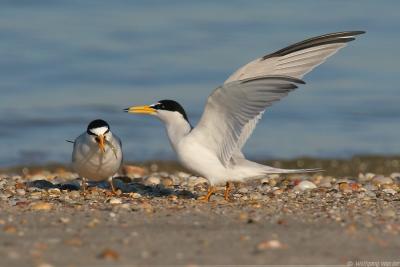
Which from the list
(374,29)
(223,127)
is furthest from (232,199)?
(374,29)

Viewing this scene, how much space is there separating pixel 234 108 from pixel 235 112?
1.9 inches

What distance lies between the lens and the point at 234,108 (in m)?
7.39

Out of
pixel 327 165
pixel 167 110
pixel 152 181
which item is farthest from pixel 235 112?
pixel 327 165

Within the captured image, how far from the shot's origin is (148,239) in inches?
221

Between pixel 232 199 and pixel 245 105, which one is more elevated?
pixel 245 105

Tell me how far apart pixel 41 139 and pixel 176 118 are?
17.1ft

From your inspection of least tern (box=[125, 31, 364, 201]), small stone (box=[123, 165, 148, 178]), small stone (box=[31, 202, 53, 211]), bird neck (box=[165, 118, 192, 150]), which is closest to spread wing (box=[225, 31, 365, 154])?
least tern (box=[125, 31, 364, 201])

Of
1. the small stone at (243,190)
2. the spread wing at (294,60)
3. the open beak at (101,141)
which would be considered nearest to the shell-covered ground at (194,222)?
the small stone at (243,190)

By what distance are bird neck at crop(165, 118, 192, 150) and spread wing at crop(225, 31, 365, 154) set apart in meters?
0.47

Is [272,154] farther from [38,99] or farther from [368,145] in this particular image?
[38,99]

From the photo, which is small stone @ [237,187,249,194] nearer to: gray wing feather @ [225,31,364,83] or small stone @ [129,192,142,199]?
small stone @ [129,192,142,199]

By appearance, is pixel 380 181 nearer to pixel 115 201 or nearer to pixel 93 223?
pixel 115 201

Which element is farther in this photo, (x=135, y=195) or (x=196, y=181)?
Answer: (x=196, y=181)

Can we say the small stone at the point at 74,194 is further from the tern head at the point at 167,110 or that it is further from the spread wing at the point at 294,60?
the spread wing at the point at 294,60
